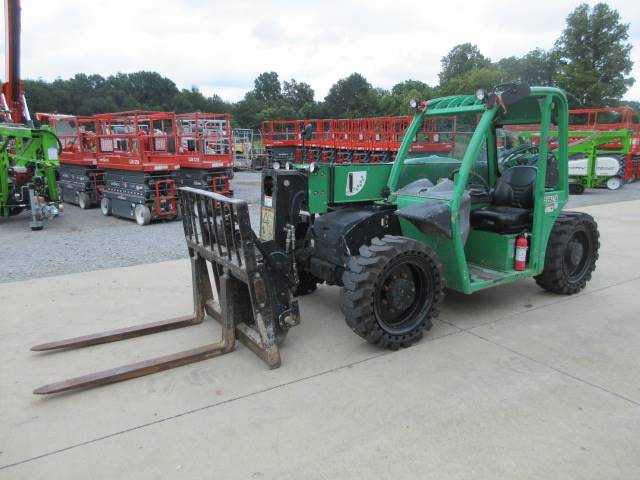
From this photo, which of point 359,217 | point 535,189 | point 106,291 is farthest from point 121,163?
point 535,189

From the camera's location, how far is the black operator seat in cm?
469

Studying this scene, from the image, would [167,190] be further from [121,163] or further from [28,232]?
[28,232]

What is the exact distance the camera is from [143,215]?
33.7ft

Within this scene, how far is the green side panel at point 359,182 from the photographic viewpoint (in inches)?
176

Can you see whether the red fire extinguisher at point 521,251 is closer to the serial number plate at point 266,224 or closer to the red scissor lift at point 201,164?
the serial number plate at point 266,224

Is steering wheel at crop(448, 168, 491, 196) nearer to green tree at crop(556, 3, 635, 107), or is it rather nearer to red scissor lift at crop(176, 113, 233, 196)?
red scissor lift at crop(176, 113, 233, 196)

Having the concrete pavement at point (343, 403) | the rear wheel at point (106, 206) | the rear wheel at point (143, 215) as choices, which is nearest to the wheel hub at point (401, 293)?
the concrete pavement at point (343, 403)

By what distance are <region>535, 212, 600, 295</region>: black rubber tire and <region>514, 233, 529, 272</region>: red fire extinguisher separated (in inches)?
21.4

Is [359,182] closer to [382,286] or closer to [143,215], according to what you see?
[382,286]

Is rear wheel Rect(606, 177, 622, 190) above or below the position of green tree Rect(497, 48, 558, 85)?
below

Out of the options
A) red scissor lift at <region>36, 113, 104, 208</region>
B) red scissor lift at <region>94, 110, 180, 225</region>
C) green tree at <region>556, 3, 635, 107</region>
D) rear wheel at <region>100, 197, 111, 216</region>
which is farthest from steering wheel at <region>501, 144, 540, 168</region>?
green tree at <region>556, 3, 635, 107</region>

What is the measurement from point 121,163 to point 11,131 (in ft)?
7.15

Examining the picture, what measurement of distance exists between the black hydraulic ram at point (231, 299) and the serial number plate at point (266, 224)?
35 centimetres

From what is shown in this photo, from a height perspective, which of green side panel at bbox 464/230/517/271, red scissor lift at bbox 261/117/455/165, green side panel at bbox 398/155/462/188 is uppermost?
red scissor lift at bbox 261/117/455/165
